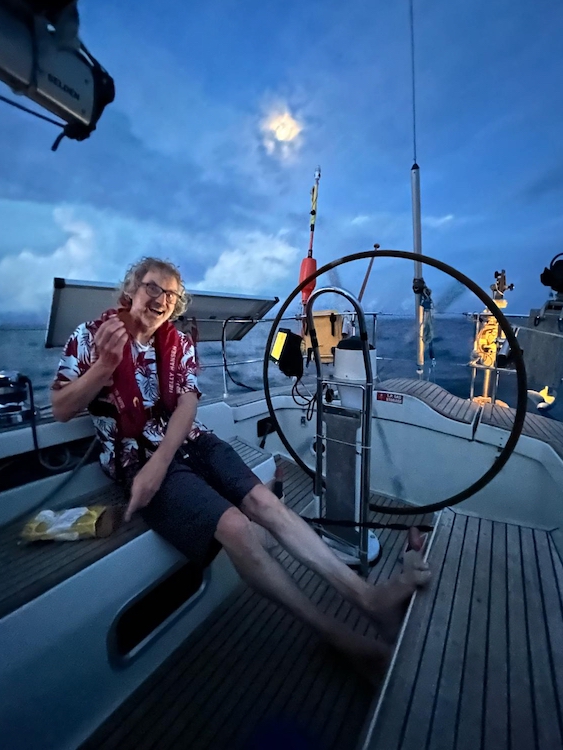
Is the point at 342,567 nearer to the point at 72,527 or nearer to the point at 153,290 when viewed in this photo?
the point at 72,527

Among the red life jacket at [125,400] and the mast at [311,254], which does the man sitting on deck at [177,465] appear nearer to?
the red life jacket at [125,400]

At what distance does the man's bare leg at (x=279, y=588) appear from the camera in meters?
1.18

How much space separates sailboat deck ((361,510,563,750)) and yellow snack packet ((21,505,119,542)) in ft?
3.31

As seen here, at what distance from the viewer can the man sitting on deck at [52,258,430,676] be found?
1.19 metres

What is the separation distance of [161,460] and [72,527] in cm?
37

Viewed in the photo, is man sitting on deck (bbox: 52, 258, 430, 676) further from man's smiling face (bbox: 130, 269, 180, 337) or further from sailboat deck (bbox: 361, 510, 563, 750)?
sailboat deck (bbox: 361, 510, 563, 750)

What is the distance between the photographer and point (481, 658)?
0.93 metres

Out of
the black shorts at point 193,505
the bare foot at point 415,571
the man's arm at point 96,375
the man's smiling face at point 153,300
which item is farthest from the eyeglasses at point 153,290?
the bare foot at point 415,571

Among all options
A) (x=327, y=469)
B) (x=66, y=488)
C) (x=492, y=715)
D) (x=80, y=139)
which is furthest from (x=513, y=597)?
(x=80, y=139)

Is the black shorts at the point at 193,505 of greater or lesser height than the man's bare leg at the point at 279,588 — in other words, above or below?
above

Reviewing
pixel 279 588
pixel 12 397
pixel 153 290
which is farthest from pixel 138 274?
pixel 279 588

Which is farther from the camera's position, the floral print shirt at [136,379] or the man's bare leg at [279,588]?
the floral print shirt at [136,379]

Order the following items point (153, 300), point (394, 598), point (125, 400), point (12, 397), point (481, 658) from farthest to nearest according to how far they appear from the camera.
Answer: point (12, 397) < point (153, 300) < point (125, 400) < point (394, 598) < point (481, 658)

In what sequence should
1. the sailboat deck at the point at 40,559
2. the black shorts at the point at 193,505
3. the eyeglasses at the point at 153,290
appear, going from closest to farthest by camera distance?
the sailboat deck at the point at 40,559, the black shorts at the point at 193,505, the eyeglasses at the point at 153,290
